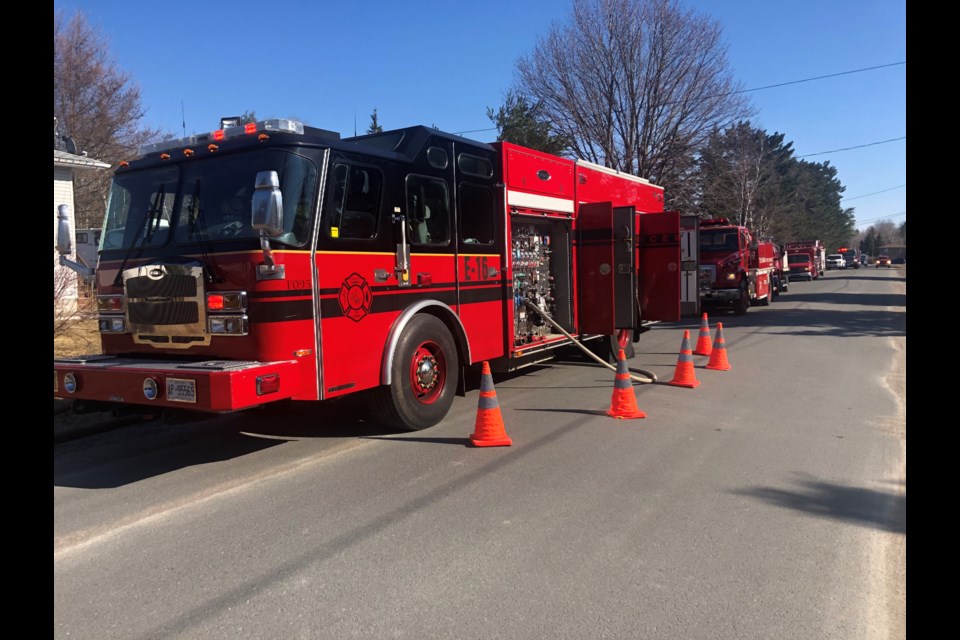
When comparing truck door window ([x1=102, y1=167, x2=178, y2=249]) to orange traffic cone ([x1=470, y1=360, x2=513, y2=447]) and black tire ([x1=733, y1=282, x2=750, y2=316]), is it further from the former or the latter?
black tire ([x1=733, y1=282, x2=750, y2=316])

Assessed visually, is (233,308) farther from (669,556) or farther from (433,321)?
(669,556)

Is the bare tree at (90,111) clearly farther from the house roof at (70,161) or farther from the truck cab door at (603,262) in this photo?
the truck cab door at (603,262)

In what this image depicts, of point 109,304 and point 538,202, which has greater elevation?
point 538,202

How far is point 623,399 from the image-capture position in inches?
276

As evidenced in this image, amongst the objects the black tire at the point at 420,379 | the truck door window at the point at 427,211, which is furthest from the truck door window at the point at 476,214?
the black tire at the point at 420,379

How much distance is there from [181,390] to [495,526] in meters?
2.52

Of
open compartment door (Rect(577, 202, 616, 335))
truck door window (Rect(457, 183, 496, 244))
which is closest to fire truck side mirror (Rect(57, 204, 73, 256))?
truck door window (Rect(457, 183, 496, 244))

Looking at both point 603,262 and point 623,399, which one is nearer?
point 623,399

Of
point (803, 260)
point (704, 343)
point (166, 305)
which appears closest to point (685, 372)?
point (704, 343)

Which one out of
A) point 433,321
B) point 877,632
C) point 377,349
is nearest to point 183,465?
point 377,349

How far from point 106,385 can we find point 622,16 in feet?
76.0

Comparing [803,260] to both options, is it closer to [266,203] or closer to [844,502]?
[844,502]

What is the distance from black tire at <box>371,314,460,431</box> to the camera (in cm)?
617

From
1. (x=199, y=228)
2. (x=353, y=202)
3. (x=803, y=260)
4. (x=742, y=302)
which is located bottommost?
(x=742, y=302)
